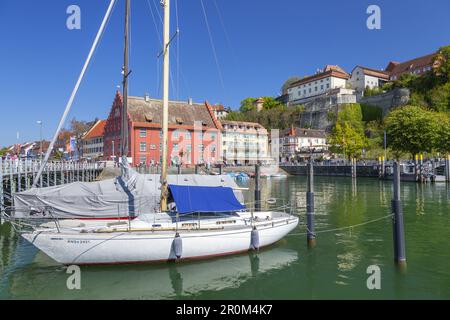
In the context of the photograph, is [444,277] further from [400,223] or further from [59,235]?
[59,235]

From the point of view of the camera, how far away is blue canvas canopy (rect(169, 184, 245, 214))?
1720cm

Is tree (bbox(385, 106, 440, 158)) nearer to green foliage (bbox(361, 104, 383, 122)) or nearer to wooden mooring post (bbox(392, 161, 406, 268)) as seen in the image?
green foliage (bbox(361, 104, 383, 122))

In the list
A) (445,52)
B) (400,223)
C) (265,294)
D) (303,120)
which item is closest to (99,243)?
(265,294)

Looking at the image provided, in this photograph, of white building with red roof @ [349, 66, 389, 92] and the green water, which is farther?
white building with red roof @ [349, 66, 389, 92]

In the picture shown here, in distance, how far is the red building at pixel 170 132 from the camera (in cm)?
8125

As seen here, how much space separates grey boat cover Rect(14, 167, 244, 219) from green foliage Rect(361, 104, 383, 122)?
412 feet

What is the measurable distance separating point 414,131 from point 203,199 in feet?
223

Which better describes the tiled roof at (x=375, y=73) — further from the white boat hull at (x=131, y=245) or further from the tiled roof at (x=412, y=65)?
the white boat hull at (x=131, y=245)

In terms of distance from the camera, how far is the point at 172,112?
285ft

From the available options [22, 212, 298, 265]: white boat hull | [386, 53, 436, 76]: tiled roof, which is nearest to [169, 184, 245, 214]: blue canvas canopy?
[22, 212, 298, 265]: white boat hull

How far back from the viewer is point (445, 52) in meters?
105

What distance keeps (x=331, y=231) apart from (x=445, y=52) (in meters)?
107
